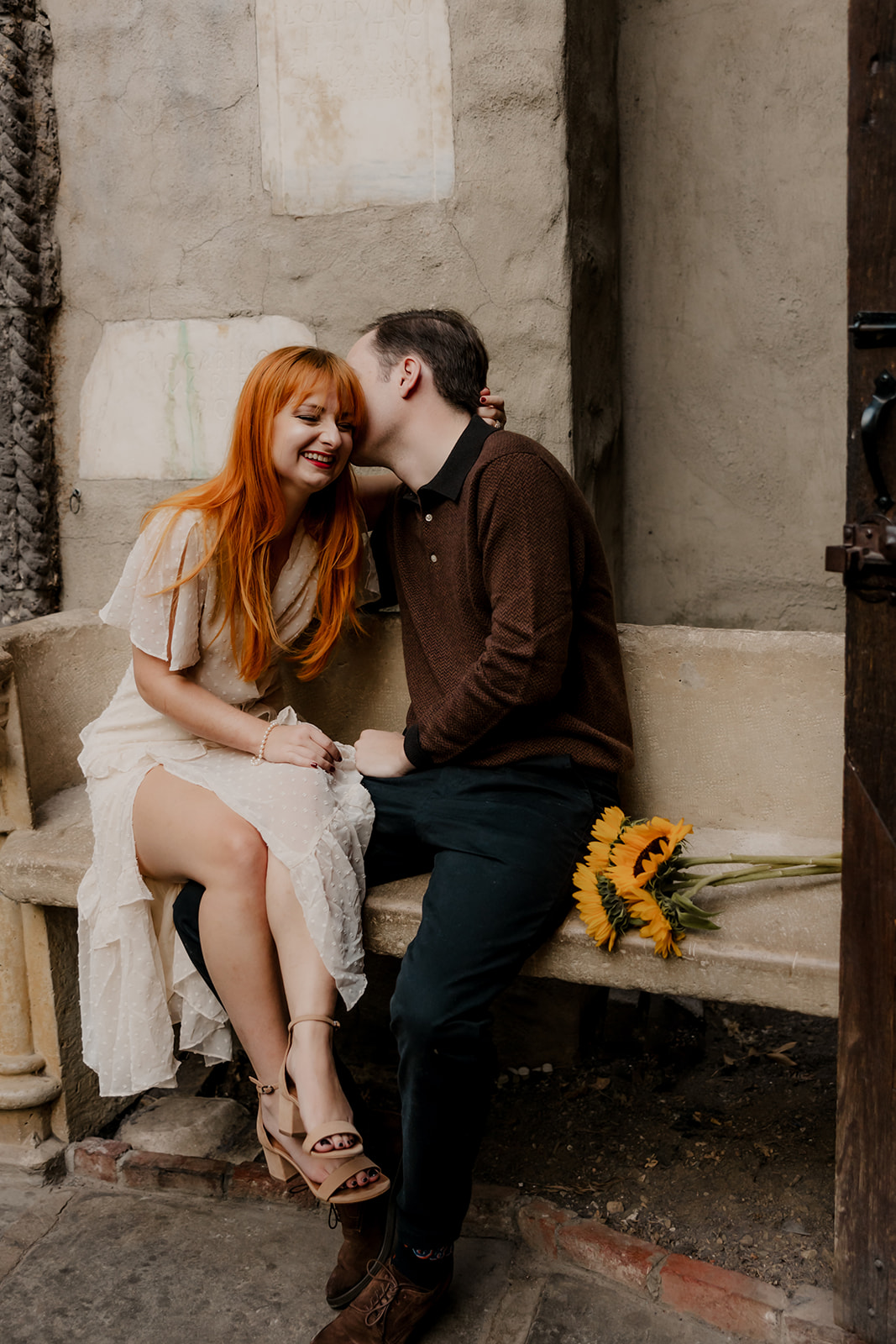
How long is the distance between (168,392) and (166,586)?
938mm

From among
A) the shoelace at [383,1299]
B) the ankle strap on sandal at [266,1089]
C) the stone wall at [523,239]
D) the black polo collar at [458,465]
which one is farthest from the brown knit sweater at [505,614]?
the shoelace at [383,1299]

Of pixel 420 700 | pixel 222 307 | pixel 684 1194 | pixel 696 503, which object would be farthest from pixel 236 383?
pixel 684 1194

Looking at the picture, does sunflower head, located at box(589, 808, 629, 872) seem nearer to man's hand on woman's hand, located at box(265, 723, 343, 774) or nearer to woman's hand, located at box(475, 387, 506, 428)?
man's hand on woman's hand, located at box(265, 723, 343, 774)

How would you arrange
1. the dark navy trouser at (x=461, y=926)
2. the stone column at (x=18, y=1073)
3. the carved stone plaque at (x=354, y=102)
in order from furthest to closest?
the carved stone plaque at (x=354, y=102) < the stone column at (x=18, y=1073) < the dark navy trouser at (x=461, y=926)

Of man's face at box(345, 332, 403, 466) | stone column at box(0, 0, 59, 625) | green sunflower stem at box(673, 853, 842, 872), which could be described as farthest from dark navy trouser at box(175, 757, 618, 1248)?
stone column at box(0, 0, 59, 625)

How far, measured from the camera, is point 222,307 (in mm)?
2918

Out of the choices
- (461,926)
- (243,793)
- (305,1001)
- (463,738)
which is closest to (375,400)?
(463,738)

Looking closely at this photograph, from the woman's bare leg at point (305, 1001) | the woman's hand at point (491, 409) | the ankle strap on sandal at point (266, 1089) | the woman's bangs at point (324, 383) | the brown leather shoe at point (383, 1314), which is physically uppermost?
the woman's bangs at point (324, 383)

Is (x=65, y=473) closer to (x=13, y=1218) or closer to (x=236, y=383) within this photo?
(x=236, y=383)

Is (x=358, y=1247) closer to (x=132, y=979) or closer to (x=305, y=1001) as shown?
(x=305, y=1001)

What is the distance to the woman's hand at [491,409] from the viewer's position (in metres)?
2.36

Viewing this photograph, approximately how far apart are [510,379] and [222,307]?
2.49ft

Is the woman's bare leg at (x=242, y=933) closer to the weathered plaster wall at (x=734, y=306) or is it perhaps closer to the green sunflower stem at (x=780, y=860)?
the green sunflower stem at (x=780, y=860)

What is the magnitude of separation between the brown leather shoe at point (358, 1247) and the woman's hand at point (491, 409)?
58.1 inches
